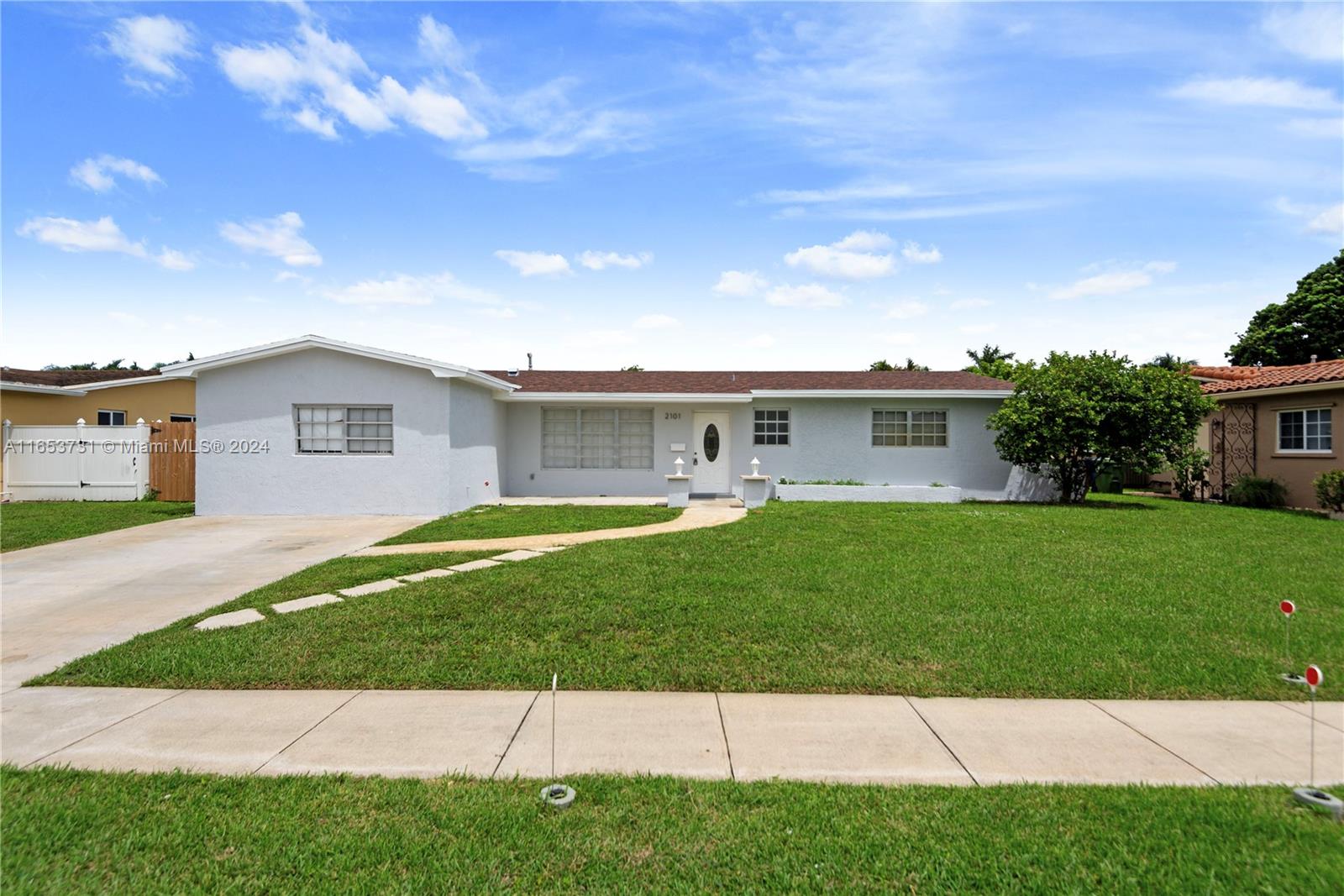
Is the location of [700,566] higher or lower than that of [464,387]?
lower

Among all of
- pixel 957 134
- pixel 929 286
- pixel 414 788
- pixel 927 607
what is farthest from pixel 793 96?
pixel 414 788

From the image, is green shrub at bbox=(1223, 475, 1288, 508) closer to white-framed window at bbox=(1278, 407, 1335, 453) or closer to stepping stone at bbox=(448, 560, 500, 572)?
white-framed window at bbox=(1278, 407, 1335, 453)

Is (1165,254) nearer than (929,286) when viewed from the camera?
Yes

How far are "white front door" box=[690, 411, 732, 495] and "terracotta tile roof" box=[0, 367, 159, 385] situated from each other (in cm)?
1528

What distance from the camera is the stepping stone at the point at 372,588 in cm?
723

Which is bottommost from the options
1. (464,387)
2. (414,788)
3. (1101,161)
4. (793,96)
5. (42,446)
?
(414,788)

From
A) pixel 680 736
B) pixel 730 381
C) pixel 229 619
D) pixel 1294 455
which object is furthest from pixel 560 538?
pixel 1294 455

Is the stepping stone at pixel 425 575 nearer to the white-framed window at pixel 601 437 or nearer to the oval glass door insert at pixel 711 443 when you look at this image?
the white-framed window at pixel 601 437

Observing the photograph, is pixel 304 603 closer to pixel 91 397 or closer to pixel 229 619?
pixel 229 619

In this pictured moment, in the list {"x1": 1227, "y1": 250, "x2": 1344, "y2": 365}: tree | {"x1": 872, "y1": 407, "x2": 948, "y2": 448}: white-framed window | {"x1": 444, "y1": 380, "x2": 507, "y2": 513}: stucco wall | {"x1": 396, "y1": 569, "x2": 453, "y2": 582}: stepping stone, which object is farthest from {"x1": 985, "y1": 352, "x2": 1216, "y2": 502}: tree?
{"x1": 1227, "y1": 250, "x2": 1344, "y2": 365}: tree

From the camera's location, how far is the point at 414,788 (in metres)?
3.38

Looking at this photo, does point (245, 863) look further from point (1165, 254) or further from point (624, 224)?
point (1165, 254)

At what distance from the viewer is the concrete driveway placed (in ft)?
19.7

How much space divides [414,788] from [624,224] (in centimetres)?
1471
